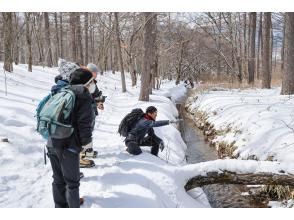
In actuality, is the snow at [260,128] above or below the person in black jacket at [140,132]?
below

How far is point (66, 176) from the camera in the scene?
3.93m

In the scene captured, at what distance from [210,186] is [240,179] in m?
1.78

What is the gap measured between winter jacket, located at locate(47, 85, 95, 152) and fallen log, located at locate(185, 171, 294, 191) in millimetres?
2287

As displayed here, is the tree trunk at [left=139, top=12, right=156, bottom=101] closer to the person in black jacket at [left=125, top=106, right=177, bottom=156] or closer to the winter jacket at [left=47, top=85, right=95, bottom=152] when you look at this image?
the person in black jacket at [left=125, top=106, right=177, bottom=156]

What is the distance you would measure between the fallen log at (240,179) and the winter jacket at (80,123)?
2287 millimetres

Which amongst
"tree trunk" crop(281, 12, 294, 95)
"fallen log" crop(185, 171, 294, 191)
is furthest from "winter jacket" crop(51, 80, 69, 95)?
"tree trunk" crop(281, 12, 294, 95)

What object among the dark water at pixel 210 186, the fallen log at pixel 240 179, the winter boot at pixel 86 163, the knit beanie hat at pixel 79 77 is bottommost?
the dark water at pixel 210 186

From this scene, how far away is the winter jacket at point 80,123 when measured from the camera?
3.86m

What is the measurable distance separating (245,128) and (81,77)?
674 cm

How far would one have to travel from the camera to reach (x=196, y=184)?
561 centimetres

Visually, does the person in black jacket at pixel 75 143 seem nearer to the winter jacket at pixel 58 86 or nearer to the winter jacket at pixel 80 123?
the winter jacket at pixel 80 123

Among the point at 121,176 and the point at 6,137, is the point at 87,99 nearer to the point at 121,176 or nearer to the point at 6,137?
the point at 121,176

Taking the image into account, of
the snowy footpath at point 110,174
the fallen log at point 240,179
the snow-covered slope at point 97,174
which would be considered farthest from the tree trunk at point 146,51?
the fallen log at point 240,179
